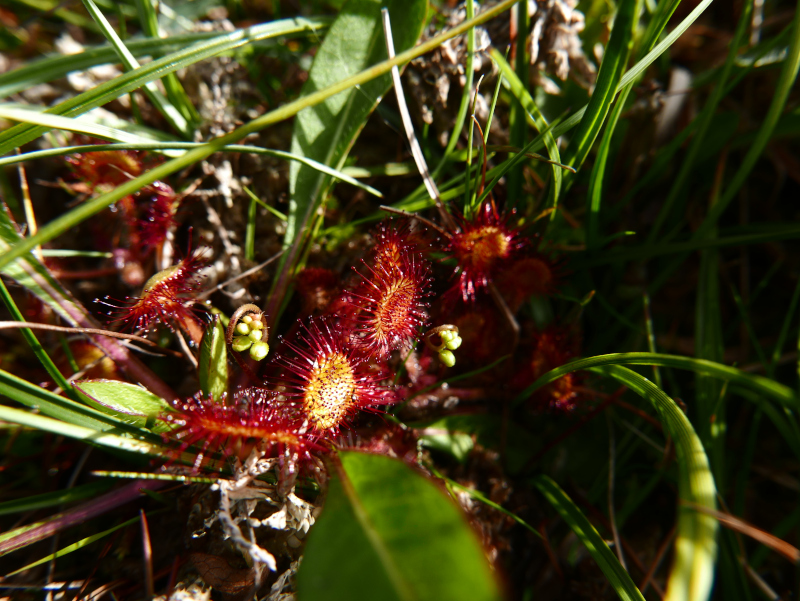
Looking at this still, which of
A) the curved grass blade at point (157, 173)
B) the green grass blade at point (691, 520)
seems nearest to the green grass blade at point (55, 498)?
the curved grass blade at point (157, 173)

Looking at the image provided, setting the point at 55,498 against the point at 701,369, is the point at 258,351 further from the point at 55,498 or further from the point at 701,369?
the point at 701,369

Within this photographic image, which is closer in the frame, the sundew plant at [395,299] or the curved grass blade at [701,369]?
the curved grass blade at [701,369]

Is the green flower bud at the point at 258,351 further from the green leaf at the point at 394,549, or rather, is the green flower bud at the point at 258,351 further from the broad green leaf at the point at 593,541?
the broad green leaf at the point at 593,541

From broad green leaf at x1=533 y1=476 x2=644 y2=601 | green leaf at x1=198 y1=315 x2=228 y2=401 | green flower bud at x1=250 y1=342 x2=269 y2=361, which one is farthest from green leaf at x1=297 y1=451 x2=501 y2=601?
broad green leaf at x1=533 y1=476 x2=644 y2=601

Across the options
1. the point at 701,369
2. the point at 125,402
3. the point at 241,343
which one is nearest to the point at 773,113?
the point at 701,369

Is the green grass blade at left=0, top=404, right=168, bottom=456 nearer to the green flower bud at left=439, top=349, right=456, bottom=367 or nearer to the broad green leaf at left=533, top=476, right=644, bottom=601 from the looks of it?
the green flower bud at left=439, top=349, right=456, bottom=367

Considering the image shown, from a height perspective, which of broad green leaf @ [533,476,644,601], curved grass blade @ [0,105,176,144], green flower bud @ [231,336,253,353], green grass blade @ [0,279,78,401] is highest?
curved grass blade @ [0,105,176,144]

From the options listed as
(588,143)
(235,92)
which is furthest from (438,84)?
(235,92)
